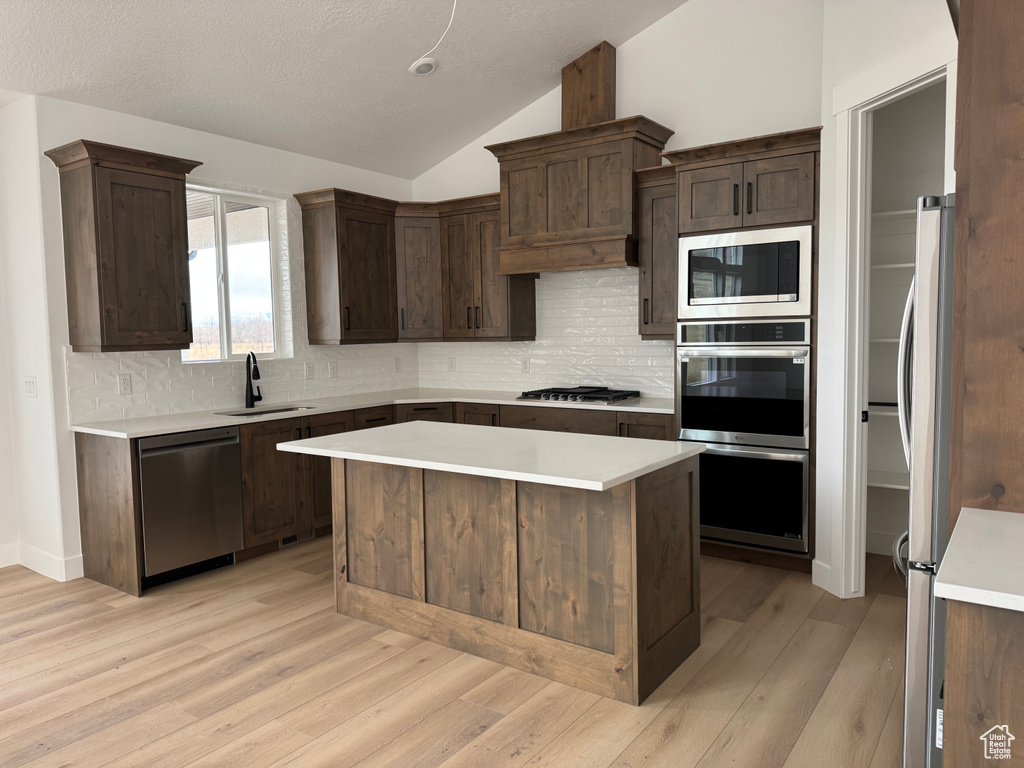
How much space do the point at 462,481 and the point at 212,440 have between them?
184 cm

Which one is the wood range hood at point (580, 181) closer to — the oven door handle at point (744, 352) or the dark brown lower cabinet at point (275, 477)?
the oven door handle at point (744, 352)

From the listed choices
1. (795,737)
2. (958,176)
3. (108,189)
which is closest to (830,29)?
(958,176)

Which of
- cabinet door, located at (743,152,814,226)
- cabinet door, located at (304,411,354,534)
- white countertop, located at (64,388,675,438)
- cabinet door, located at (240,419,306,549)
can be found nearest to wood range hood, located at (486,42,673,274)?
cabinet door, located at (743,152,814,226)

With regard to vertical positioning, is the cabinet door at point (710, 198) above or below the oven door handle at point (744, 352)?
above

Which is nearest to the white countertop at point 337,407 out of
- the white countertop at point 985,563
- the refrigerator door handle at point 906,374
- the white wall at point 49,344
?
the white wall at point 49,344

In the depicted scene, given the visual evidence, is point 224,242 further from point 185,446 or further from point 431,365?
point 431,365

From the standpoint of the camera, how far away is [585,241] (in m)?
4.72

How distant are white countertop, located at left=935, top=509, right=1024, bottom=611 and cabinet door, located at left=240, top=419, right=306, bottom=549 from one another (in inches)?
147

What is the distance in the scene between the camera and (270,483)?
4.43 metres

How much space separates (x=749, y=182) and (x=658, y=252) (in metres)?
0.78

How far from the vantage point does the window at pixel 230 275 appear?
15.6ft

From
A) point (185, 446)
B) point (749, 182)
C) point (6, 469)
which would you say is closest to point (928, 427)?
point (749, 182)

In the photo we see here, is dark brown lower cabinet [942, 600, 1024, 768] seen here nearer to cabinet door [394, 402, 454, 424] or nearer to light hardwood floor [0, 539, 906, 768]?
light hardwood floor [0, 539, 906, 768]

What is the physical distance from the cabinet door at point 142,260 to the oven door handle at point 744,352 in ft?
9.69
